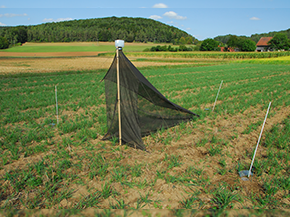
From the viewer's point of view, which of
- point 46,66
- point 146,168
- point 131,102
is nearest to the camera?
point 146,168

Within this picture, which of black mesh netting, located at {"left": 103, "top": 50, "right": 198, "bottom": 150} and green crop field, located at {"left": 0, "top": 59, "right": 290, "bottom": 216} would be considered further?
black mesh netting, located at {"left": 103, "top": 50, "right": 198, "bottom": 150}

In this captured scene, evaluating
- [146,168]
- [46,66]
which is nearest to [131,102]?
[146,168]

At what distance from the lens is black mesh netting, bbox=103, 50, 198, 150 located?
4.86m

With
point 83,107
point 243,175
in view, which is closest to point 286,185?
point 243,175

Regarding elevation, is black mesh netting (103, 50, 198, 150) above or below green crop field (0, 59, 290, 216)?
above

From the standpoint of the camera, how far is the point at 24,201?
2953 mm

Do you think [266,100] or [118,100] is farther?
[266,100]

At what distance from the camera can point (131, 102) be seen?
16.1 ft

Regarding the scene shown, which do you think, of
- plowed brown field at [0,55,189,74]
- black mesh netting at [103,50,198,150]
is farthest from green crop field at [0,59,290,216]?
plowed brown field at [0,55,189,74]

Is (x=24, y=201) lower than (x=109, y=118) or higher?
lower

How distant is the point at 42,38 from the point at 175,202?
124 meters

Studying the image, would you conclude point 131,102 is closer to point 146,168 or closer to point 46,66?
point 146,168

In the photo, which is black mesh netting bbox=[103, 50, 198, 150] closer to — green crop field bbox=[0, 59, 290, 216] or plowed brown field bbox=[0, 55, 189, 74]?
green crop field bbox=[0, 59, 290, 216]

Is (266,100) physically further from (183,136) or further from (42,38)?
(42,38)
